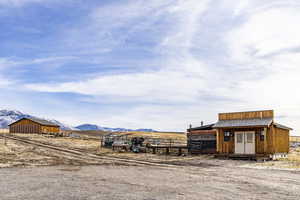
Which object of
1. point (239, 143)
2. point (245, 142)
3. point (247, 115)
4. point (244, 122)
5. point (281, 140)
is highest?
point (247, 115)

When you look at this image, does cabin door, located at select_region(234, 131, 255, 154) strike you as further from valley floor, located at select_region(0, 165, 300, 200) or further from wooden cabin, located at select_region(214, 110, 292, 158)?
valley floor, located at select_region(0, 165, 300, 200)

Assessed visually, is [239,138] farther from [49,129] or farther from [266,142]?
[49,129]

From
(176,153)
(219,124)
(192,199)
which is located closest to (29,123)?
(176,153)

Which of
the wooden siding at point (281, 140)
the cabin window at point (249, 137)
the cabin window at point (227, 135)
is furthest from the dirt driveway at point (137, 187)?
the cabin window at point (227, 135)

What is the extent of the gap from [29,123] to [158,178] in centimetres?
6402

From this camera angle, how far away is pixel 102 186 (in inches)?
482

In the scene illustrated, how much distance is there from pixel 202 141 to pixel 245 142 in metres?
5.75

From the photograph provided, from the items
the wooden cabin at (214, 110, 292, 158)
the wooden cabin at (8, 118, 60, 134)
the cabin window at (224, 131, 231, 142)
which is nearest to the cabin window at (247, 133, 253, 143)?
the wooden cabin at (214, 110, 292, 158)

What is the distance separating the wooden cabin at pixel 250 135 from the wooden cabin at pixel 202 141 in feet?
8.27

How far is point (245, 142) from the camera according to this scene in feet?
93.6

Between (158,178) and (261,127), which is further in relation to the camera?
(261,127)

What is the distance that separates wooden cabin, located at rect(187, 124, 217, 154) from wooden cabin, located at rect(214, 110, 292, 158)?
2522mm

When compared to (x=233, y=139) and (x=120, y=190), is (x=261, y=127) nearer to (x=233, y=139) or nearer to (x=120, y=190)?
(x=233, y=139)

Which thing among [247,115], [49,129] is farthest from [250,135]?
[49,129]
